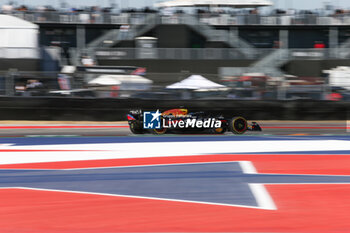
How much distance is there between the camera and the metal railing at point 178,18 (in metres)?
25.3

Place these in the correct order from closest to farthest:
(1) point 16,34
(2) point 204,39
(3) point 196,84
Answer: (3) point 196,84 → (1) point 16,34 → (2) point 204,39

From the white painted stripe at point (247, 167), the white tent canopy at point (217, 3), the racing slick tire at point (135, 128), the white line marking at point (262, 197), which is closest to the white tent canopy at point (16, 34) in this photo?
the white tent canopy at point (217, 3)

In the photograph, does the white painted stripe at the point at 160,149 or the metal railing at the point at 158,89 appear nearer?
the white painted stripe at the point at 160,149

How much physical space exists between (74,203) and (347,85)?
34.4 ft

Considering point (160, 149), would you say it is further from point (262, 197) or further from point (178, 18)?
point (178, 18)

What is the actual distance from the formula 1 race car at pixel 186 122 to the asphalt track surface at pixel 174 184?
0.22 meters

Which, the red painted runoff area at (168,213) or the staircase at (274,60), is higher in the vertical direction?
the staircase at (274,60)

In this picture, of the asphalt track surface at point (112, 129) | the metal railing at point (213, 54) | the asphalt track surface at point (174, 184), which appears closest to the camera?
the asphalt track surface at point (174, 184)

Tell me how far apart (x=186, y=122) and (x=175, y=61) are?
1330 cm

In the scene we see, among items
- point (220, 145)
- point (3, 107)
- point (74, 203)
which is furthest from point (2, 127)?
point (74, 203)

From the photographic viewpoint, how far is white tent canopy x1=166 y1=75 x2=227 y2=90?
13484 mm

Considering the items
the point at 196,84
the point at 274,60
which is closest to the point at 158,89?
the point at 196,84

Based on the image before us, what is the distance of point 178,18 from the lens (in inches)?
1004

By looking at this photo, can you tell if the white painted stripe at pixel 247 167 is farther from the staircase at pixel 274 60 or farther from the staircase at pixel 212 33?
the staircase at pixel 212 33
